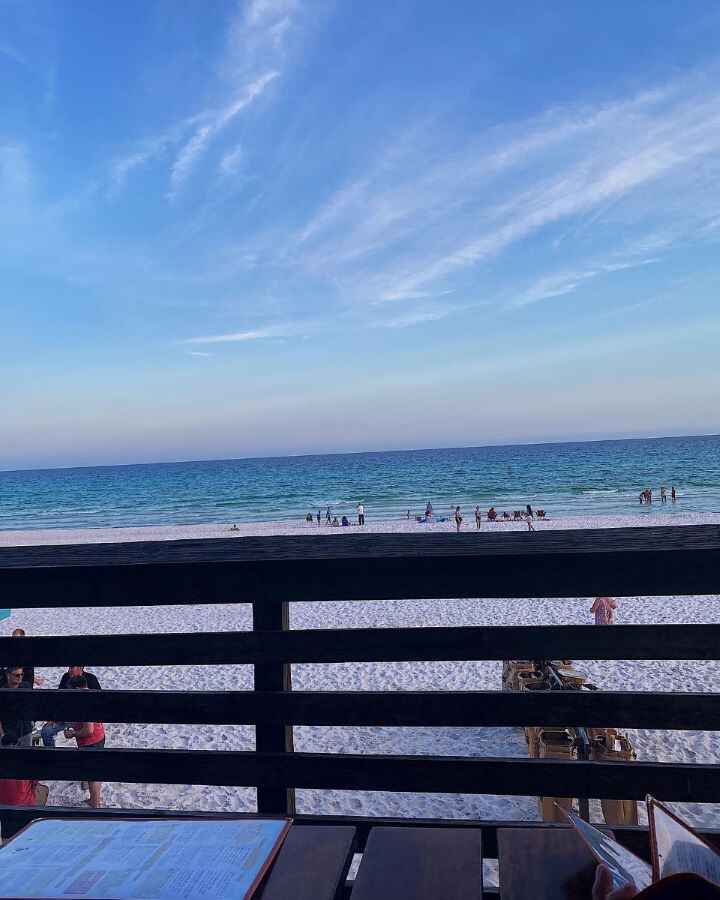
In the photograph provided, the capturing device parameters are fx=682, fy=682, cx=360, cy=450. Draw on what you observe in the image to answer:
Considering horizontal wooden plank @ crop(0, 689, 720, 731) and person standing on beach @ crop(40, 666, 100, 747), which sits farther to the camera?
person standing on beach @ crop(40, 666, 100, 747)

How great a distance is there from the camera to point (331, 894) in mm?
928

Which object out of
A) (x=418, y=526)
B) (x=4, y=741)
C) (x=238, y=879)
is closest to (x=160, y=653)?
(x=238, y=879)

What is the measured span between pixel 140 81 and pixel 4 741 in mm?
10222

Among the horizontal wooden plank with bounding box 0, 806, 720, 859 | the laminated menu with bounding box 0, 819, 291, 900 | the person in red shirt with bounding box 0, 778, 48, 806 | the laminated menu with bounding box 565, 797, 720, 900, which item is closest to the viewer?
the laminated menu with bounding box 565, 797, 720, 900

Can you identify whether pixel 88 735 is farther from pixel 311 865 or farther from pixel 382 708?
pixel 311 865

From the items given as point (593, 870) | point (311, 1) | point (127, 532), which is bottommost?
point (127, 532)

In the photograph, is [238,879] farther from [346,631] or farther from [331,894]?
[346,631]

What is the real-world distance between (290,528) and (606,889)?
3241 centimetres

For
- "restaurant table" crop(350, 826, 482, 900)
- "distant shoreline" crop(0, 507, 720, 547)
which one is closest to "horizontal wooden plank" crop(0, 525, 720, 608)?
"restaurant table" crop(350, 826, 482, 900)

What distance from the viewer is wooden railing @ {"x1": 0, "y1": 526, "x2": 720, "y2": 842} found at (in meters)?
1.50

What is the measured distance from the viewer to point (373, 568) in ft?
5.14

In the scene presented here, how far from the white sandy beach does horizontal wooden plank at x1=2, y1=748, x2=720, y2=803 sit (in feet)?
1.70

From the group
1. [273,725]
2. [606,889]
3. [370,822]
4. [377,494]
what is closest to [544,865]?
[606,889]

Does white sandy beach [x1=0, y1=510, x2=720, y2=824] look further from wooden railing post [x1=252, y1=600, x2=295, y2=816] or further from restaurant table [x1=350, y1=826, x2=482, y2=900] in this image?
restaurant table [x1=350, y1=826, x2=482, y2=900]
